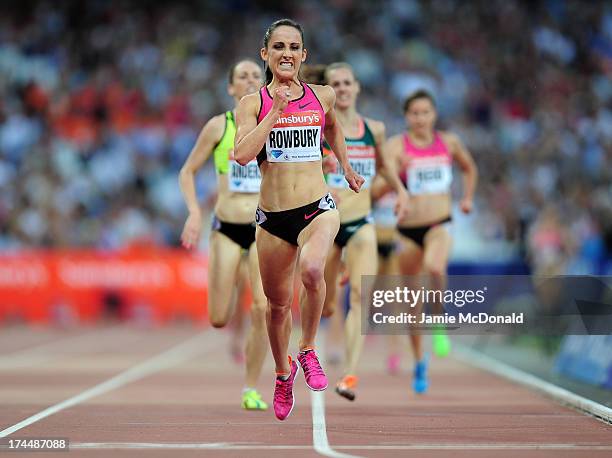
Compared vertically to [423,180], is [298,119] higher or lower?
higher

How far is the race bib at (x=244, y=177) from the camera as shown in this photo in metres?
10.3

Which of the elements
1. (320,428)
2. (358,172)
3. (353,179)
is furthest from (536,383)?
(353,179)

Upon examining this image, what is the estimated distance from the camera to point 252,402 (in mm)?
10141

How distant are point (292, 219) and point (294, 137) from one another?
21.8 inches

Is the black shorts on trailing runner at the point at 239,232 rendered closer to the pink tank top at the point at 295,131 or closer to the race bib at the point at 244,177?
the race bib at the point at 244,177

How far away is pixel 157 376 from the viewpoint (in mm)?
14039

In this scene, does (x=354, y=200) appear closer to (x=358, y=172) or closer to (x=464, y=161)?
(x=358, y=172)

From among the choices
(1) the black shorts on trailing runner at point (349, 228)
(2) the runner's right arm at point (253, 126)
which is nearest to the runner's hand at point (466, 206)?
(1) the black shorts on trailing runner at point (349, 228)

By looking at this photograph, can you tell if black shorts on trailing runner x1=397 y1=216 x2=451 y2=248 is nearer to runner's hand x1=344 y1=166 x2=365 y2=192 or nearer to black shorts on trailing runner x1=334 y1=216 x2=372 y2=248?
black shorts on trailing runner x1=334 y1=216 x2=372 y2=248

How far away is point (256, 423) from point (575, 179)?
16.7 metres

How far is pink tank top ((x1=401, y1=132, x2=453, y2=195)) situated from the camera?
1277 cm

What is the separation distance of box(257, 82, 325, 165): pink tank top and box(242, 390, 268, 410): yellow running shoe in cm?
265

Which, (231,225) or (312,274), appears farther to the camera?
(231,225)

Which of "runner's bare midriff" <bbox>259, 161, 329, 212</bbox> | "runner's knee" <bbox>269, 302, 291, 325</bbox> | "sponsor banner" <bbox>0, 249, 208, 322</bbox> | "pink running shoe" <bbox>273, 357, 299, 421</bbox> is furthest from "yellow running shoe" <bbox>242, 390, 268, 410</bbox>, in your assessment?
"sponsor banner" <bbox>0, 249, 208, 322</bbox>
